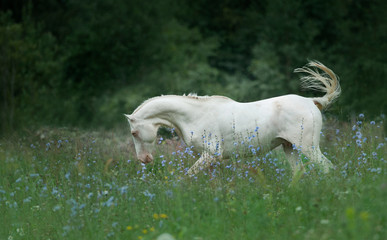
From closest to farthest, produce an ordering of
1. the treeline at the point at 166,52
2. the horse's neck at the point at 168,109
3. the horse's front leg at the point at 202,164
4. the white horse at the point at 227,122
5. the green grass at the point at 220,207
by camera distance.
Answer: the green grass at the point at 220,207 < the horse's front leg at the point at 202,164 < the white horse at the point at 227,122 < the horse's neck at the point at 168,109 < the treeline at the point at 166,52

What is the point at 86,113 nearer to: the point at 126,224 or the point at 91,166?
the point at 91,166

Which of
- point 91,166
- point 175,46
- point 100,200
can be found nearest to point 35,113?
point 175,46

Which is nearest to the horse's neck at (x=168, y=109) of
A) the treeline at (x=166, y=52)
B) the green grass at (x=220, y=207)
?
the green grass at (x=220, y=207)

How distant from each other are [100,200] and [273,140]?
2797 millimetres

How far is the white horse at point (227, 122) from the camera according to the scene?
274 inches

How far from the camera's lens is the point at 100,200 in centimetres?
562

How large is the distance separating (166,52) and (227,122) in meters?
16.9

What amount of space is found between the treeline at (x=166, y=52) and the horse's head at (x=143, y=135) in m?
12.2

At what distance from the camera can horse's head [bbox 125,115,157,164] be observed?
283 inches

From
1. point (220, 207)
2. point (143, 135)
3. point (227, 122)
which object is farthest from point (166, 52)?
point (220, 207)

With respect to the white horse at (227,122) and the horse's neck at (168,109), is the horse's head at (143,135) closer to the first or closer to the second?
the white horse at (227,122)

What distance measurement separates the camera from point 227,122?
712 centimetres

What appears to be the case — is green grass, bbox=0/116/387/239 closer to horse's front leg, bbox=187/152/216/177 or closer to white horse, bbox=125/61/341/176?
horse's front leg, bbox=187/152/216/177

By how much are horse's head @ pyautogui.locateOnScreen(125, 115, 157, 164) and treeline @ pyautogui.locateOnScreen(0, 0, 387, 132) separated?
A: 481 inches
